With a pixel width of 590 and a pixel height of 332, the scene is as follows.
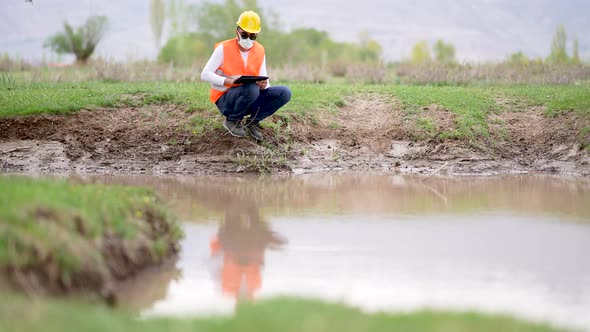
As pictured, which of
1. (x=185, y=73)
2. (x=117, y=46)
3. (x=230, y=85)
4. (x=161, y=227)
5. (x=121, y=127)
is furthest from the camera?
(x=117, y=46)

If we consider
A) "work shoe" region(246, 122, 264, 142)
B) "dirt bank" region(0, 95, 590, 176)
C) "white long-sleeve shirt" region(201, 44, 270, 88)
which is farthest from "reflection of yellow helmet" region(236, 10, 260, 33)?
"dirt bank" region(0, 95, 590, 176)

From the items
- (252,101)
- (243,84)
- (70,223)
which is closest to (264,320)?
(70,223)

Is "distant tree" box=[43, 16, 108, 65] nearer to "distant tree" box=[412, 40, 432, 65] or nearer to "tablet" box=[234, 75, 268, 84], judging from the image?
"distant tree" box=[412, 40, 432, 65]

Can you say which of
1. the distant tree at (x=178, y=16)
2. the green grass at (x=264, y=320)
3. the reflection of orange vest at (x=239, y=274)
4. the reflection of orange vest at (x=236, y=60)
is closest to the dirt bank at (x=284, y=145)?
the reflection of orange vest at (x=236, y=60)

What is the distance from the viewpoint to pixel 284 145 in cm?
1405

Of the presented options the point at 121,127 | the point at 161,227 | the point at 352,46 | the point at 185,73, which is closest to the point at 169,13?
the point at 352,46

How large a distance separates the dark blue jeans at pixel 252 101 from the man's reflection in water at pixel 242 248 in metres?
2.49

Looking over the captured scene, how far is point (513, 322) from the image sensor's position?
17.8ft

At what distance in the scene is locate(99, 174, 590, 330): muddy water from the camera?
21.6ft

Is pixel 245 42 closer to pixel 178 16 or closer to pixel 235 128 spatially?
pixel 235 128

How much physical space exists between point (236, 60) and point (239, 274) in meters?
5.89

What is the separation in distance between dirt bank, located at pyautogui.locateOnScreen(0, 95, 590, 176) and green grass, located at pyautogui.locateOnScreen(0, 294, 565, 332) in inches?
319

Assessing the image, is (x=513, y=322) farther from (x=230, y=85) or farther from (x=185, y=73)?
(x=185, y=73)

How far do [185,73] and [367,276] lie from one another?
1390 cm
